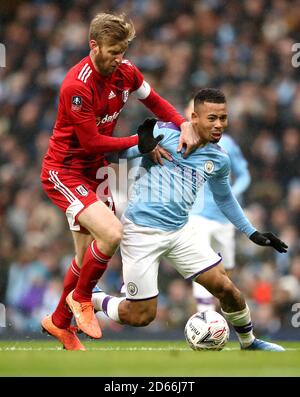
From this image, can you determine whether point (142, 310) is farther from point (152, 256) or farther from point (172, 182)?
point (172, 182)

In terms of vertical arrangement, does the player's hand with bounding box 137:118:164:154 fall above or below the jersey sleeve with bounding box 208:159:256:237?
above

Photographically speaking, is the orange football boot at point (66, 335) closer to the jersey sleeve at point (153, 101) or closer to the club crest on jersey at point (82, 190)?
the club crest on jersey at point (82, 190)

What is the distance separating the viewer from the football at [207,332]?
23.0 feet

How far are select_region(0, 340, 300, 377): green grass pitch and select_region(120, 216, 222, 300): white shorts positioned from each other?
0.48 m

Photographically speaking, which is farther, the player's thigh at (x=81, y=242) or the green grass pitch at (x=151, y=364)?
the player's thigh at (x=81, y=242)

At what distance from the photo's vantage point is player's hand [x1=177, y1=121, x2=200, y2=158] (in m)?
6.98

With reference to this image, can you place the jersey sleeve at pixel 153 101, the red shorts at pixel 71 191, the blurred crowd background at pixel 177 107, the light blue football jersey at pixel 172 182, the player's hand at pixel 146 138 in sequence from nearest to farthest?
the player's hand at pixel 146 138 → the red shorts at pixel 71 191 → the light blue football jersey at pixel 172 182 → the jersey sleeve at pixel 153 101 → the blurred crowd background at pixel 177 107

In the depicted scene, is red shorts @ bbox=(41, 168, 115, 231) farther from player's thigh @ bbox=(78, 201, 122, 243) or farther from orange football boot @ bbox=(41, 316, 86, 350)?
orange football boot @ bbox=(41, 316, 86, 350)

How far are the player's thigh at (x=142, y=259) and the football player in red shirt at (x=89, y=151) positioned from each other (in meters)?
0.22

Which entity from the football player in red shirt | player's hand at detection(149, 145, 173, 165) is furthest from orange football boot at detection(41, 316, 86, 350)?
player's hand at detection(149, 145, 173, 165)

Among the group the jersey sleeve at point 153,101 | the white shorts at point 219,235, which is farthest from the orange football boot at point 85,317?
the white shorts at point 219,235

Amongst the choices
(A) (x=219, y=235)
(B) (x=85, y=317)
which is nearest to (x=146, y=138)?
(B) (x=85, y=317)

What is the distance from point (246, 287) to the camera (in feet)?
36.8
